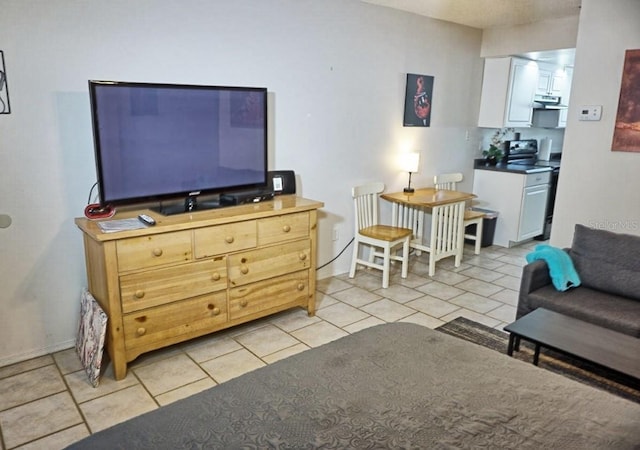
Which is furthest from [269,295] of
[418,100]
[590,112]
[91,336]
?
[590,112]

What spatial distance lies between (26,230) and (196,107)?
1.22 m

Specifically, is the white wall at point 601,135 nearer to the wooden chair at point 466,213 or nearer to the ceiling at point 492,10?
the ceiling at point 492,10

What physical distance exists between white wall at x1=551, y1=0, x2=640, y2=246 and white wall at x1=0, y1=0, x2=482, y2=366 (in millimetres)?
1538

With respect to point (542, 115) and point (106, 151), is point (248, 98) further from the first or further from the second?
point (542, 115)

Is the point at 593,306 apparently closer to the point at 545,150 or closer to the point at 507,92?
the point at 507,92

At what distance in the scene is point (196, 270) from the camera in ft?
9.04

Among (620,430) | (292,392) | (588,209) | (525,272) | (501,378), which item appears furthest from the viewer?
(588,209)

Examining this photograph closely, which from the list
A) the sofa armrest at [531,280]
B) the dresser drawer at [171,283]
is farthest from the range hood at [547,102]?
the dresser drawer at [171,283]

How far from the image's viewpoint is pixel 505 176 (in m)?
5.31

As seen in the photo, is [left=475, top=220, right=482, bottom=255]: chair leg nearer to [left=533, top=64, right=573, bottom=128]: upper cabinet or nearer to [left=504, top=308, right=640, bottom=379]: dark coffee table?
[left=533, top=64, right=573, bottom=128]: upper cabinet

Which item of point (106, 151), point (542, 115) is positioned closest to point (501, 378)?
point (106, 151)

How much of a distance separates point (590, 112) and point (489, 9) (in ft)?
4.58

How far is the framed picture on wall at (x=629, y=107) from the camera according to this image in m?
3.26

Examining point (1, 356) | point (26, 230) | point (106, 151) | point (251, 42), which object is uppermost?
point (251, 42)
